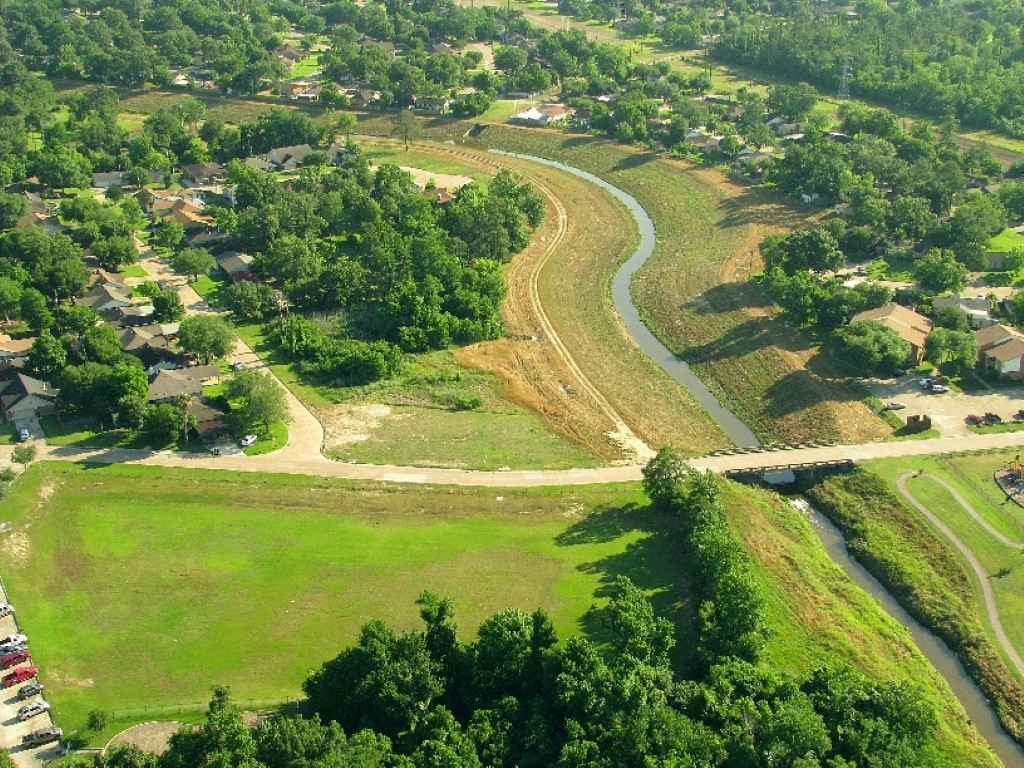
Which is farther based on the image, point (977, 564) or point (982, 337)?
point (982, 337)

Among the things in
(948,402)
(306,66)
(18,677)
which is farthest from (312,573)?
(306,66)

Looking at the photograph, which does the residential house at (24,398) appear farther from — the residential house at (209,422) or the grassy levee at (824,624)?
the grassy levee at (824,624)

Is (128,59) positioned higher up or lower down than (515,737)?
higher up

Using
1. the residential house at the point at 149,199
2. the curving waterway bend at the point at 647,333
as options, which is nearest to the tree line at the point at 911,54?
the curving waterway bend at the point at 647,333

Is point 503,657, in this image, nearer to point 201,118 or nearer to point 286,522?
point 286,522

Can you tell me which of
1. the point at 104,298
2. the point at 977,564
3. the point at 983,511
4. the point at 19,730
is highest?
the point at 104,298

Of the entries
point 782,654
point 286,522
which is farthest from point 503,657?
point 286,522

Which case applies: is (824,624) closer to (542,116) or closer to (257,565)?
(257,565)
